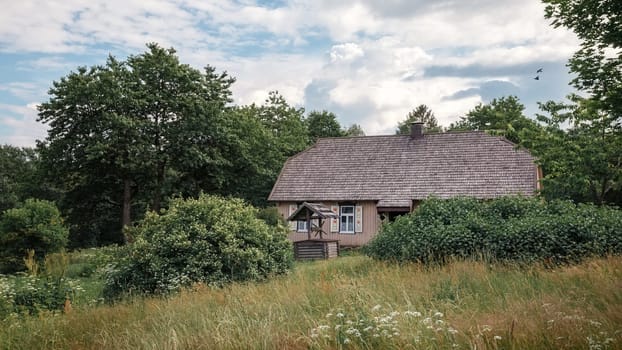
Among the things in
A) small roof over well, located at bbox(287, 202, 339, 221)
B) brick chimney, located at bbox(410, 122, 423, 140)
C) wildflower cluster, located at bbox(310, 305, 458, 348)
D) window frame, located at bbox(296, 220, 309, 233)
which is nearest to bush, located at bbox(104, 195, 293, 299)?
wildflower cluster, located at bbox(310, 305, 458, 348)

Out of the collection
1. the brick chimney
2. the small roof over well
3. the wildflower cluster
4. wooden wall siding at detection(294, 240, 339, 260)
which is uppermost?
the brick chimney

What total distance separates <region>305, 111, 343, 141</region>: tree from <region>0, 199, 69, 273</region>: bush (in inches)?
1241

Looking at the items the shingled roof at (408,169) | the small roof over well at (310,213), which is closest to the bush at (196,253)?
the small roof over well at (310,213)

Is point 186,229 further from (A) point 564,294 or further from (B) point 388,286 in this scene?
(A) point 564,294

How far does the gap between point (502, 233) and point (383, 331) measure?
8290mm

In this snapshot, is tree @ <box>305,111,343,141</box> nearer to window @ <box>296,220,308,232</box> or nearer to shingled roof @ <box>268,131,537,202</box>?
shingled roof @ <box>268,131,537,202</box>

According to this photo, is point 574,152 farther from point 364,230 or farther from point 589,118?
point 364,230

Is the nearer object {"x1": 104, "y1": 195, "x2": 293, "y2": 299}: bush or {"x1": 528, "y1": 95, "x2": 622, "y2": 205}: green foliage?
{"x1": 104, "y1": 195, "x2": 293, "y2": 299}: bush

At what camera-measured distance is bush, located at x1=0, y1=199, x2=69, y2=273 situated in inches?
852

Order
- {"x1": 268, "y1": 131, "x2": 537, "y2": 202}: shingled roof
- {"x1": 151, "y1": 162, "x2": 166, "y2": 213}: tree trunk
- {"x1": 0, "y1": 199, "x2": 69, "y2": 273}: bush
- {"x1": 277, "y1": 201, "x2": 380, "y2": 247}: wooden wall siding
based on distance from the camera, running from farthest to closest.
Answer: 1. {"x1": 151, "y1": 162, "x2": 166, "y2": 213}: tree trunk
2. {"x1": 277, "y1": 201, "x2": 380, "y2": 247}: wooden wall siding
3. {"x1": 268, "y1": 131, "x2": 537, "y2": 202}: shingled roof
4. {"x1": 0, "y1": 199, "x2": 69, "y2": 273}: bush

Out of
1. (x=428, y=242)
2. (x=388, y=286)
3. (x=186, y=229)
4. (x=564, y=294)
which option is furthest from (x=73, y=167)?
(x=564, y=294)

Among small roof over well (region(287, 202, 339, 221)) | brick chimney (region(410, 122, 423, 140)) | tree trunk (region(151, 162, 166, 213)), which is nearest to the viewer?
small roof over well (region(287, 202, 339, 221))

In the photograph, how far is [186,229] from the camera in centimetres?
1202

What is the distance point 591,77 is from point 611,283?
3.67 metres
